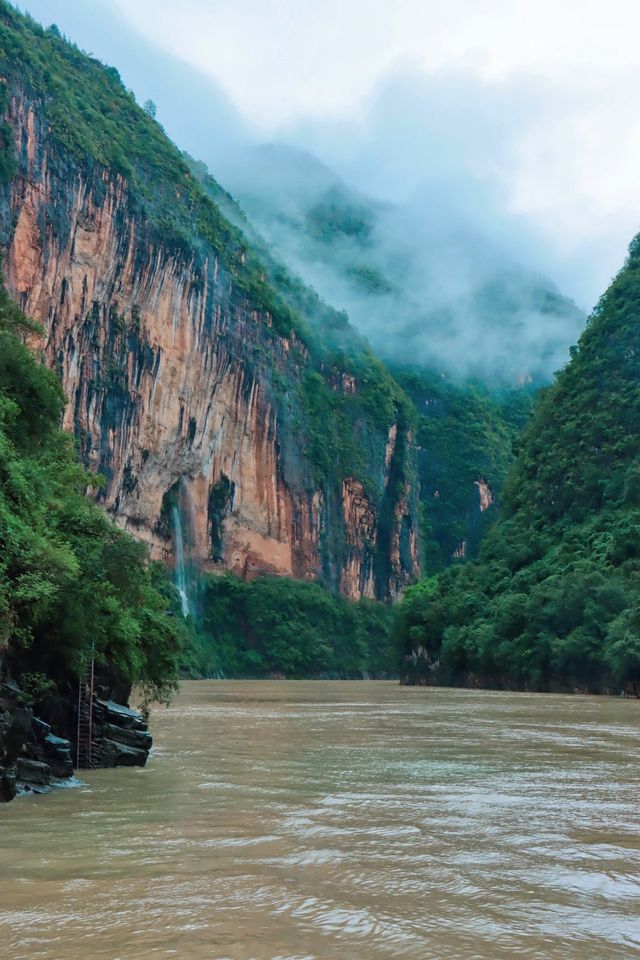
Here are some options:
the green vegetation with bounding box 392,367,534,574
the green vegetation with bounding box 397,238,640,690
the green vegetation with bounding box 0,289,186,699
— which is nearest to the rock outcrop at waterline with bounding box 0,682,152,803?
the green vegetation with bounding box 0,289,186,699

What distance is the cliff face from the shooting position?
210 feet

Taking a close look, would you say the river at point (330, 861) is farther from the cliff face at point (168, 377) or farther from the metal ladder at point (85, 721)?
the cliff face at point (168, 377)

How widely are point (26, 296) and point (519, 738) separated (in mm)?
51822

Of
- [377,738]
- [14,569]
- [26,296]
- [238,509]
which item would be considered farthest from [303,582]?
[14,569]

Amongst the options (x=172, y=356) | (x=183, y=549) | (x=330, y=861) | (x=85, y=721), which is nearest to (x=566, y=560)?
(x=172, y=356)

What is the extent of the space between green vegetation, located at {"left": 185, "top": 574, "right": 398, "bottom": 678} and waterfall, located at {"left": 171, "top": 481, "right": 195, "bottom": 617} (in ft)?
8.24

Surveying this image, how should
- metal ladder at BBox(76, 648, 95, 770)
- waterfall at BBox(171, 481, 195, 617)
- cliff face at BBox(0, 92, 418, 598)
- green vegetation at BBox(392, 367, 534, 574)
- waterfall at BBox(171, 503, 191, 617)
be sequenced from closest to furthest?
metal ladder at BBox(76, 648, 95, 770)
cliff face at BBox(0, 92, 418, 598)
waterfall at BBox(171, 503, 191, 617)
waterfall at BBox(171, 481, 195, 617)
green vegetation at BBox(392, 367, 534, 574)

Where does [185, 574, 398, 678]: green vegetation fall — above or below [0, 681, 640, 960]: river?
above

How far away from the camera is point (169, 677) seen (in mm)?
17281

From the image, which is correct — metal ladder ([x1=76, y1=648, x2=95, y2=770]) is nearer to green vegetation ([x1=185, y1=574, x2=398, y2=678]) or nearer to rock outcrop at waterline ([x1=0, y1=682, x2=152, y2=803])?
rock outcrop at waterline ([x1=0, y1=682, x2=152, y2=803])

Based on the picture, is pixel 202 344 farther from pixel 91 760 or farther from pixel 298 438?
pixel 91 760

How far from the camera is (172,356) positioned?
76625mm

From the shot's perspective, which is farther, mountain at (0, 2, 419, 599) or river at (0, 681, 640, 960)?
mountain at (0, 2, 419, 599)

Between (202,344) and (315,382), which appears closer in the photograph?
(202,344)
